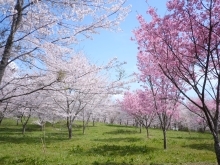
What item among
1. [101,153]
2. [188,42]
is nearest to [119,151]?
[101,153]

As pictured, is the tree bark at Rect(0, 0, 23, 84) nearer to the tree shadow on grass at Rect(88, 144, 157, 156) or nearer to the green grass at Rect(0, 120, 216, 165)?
the green grass at Rect(0, 120, 216, 165)

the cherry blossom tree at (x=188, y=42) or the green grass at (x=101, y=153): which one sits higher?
the cherry blossom tree at (x=188, y=42)

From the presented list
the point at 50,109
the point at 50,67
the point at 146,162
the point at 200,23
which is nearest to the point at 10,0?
the point at 50,67

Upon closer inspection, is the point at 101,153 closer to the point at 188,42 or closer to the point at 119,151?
the point at 119,151

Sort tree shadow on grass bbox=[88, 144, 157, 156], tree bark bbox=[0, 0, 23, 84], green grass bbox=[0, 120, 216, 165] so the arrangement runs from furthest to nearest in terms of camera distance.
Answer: tree shadow on grass bbox=[88, 144, 157, 156]
green grass bbox=[0, 120, 216, 165]
tree bark bbox=[0, 0, 23, 84]

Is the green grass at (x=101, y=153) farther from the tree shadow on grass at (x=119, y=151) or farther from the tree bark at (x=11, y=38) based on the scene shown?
the tree bark at (x=11, y=38)

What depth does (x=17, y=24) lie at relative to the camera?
434 cm

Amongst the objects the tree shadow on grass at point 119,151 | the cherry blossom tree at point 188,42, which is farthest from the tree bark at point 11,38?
the tree shadow on grass at point 119,151

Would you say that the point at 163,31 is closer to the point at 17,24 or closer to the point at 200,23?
the point at 200,23

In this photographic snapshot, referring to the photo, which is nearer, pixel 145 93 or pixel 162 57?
pixel 162 57

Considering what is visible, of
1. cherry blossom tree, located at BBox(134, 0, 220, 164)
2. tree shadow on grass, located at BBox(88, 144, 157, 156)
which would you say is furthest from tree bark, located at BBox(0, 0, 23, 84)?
tree shadow on grass, located at BBox(88, 144, 157, 156)

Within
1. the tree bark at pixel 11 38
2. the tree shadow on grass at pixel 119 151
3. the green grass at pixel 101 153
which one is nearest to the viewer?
the tree bark at pixel 11 38

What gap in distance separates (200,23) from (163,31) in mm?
1386

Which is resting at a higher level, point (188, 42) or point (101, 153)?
point (188, 42)
